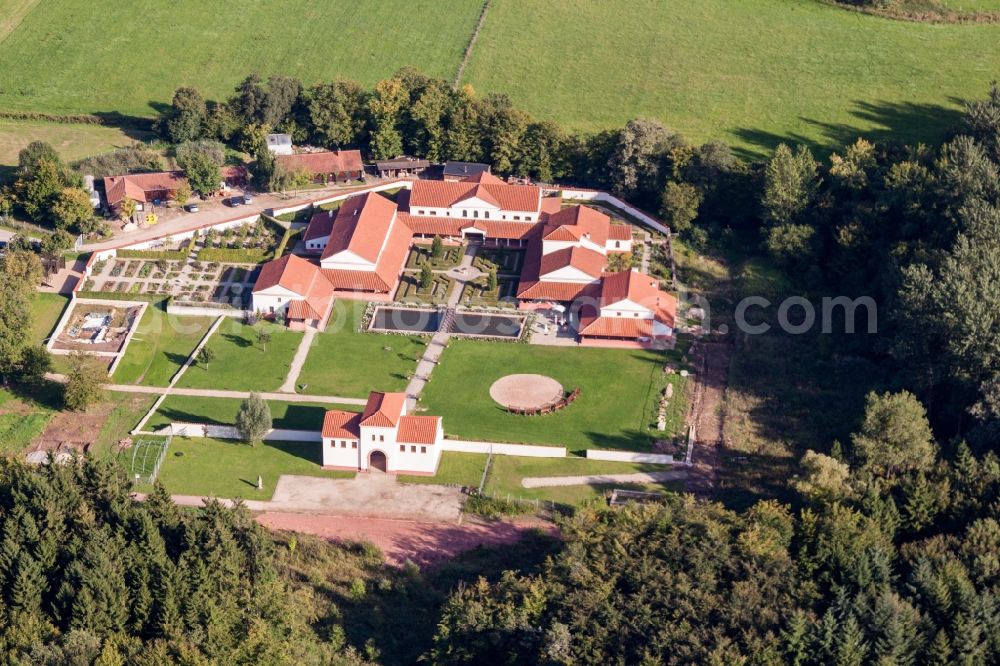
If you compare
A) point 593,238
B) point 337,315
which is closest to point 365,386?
point 337,315

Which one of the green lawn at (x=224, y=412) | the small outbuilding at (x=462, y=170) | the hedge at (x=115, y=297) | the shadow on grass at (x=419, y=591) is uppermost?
the small outbuilding at (x=462, y=170)

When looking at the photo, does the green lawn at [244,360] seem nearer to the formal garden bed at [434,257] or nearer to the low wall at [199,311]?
the low wall at [199,311]

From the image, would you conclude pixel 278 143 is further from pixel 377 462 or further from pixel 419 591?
pixel 419 591

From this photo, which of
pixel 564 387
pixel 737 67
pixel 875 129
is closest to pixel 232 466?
pixel 564 387

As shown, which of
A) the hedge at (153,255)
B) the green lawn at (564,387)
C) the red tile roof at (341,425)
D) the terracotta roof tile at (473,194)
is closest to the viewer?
the red tile roof at (341,425)

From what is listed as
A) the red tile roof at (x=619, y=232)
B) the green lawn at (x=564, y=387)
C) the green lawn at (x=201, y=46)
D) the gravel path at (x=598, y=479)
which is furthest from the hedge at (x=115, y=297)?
the red tile roof at (x=619, y=232)
